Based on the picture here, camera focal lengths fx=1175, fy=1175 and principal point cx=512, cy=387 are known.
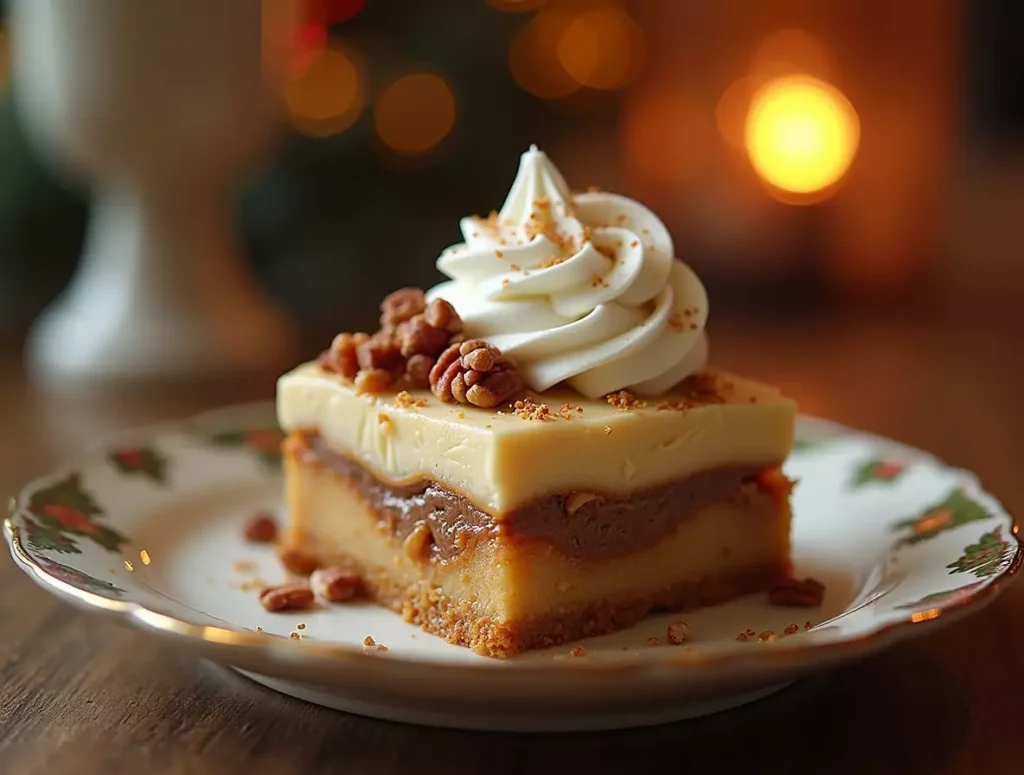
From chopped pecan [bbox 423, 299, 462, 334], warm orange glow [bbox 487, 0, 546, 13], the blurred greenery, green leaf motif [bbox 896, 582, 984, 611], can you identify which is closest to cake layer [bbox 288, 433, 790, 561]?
chopped pecan [bbox 423, 299, 462, 334]

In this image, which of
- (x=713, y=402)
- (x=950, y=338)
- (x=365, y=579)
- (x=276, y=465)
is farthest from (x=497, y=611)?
(x=950, y=338)

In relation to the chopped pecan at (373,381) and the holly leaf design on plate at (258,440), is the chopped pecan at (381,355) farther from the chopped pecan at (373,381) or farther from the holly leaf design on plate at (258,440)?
the holly leaf design on plate at (258,440)

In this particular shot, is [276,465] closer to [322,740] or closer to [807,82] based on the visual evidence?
[322,740]

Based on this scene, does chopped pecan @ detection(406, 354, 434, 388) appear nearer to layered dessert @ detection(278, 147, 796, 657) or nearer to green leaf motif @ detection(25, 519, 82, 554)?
layered dessert @ detection(278, 147, 796, 657)

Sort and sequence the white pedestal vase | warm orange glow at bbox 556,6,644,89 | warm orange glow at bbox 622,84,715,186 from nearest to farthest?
the white pedestal vase → warm orange glow at bbox 556,6,644,89 → warm orange glow at bbox 622,84,715,186

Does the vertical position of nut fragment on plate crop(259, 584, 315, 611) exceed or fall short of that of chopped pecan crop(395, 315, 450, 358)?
it falls short

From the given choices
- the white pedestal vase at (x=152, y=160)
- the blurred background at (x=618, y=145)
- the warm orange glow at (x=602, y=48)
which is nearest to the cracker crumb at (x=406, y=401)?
the white pedestal vase at (x=152, y=160)

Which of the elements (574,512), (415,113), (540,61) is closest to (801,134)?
(540,61)
